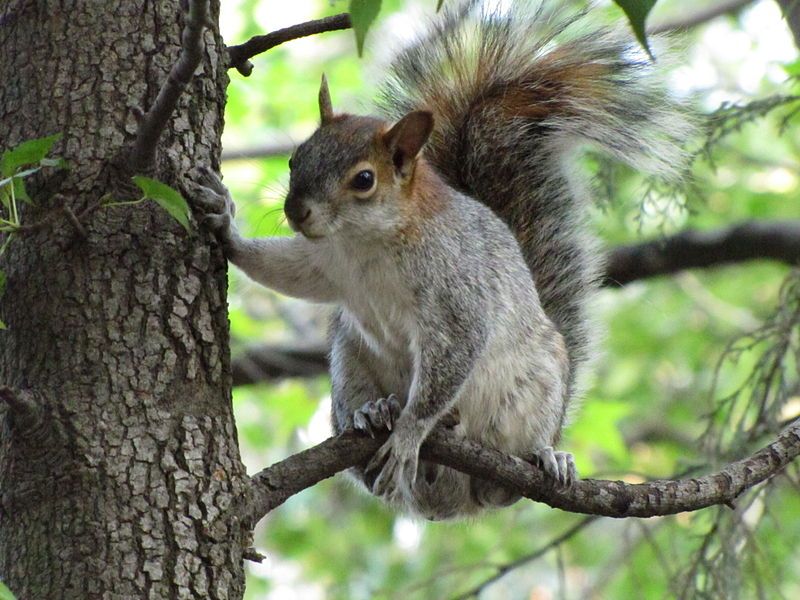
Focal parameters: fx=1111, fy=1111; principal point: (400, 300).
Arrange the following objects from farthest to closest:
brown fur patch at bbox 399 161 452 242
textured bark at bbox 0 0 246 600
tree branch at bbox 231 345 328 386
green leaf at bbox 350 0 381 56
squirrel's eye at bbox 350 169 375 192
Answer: tree branch at bbox 231 345 328 386
brown fur patch at bbox 399 161 452 242
squirrel's eye at bbox 350 169 375 192
textured bark at bbox 0 0 246 600
green leaf at bbox 350 0 381 56

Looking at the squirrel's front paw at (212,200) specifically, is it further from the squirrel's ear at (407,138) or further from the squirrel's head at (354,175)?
the squirrel's ear at (407,138)

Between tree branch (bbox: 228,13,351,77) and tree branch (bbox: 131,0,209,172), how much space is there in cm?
33

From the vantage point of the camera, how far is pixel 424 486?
2789mm

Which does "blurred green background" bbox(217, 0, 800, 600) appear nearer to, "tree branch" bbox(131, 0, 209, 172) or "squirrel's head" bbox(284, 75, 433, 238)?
"squirrel's head" bbox(284, 75, 433, 238)

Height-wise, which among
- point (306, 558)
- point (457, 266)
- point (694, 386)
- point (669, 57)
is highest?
point (694, 386)

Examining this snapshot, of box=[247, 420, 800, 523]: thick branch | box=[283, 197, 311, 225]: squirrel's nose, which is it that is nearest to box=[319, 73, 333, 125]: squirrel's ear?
box=[283, 197, 311, 225]: squirrel's nose

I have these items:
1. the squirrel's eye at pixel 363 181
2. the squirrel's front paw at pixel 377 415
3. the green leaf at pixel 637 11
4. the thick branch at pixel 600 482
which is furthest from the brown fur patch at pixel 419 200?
the green leaf at pixel 637 11

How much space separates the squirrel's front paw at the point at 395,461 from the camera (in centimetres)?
236

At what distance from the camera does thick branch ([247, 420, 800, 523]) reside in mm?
2066

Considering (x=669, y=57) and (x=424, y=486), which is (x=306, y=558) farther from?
(x=669, y=57)

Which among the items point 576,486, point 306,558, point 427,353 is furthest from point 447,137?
point 306,558

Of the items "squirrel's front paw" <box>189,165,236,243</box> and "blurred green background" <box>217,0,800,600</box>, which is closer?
"squirrel's front paw" <box>189,165,236,243</box>

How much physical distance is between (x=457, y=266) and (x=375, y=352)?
0.93 feet

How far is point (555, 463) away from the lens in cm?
250
